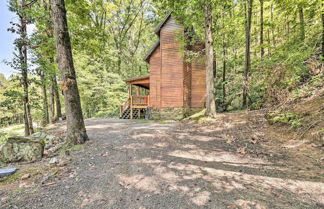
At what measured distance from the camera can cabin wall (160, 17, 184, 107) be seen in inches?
452

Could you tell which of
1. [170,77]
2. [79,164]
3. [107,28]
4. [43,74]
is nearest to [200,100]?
[170,77]

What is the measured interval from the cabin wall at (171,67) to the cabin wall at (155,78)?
0.52 m

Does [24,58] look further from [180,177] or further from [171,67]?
[180,177]

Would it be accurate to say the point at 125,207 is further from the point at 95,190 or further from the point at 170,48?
the point at 170,48

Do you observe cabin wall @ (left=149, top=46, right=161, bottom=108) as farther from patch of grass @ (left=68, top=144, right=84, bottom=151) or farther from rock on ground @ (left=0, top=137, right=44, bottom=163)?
rock on ground @ (left=0, top=137, right=44, bottom=163)

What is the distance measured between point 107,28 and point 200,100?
17.7 meters

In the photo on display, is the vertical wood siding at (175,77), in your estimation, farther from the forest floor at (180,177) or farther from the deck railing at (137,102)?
the forest floor at (180,177)

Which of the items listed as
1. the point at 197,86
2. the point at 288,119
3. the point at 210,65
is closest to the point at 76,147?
the point at 288,119

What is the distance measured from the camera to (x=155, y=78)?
12.7 metres

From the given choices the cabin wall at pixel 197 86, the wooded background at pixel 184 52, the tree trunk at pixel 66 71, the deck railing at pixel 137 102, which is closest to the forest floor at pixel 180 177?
the tree trunk at pixel 66 71

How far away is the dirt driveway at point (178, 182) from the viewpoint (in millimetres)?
2107

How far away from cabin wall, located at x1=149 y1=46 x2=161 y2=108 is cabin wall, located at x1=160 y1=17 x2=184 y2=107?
0.52 m

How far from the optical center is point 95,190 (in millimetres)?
2514

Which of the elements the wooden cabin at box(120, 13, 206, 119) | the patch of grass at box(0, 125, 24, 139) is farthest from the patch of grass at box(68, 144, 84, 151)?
the wooden cabin at box(120, 13, 206, 119)
